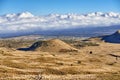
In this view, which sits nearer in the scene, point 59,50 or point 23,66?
point 23,66

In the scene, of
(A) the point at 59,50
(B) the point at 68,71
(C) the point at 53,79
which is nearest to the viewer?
(C) the point at 53,79

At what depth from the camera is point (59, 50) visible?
646 ft

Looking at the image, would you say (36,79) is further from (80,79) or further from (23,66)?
(23,66)

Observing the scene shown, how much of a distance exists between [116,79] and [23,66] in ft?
93.3

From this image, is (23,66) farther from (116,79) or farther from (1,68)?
(116,79)

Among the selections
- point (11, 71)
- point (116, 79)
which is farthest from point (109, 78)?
point (11, 71)

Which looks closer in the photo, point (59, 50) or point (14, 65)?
point (14, 65)

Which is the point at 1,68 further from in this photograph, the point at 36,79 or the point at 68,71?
the point at 36,79

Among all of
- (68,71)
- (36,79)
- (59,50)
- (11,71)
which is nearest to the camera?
(36,79)

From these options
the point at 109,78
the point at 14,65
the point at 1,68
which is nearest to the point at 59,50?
the point at 14,65

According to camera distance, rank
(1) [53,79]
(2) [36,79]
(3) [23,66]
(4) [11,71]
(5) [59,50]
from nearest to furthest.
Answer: (2) [36,79]
(1) [53,79]
(4) [11,71]
(3) [23,66]
(5) [59,50]

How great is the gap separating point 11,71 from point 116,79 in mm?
18662

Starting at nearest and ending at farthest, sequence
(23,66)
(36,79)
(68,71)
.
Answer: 1. (36,79)
2. (68,71)
3. (23,66)

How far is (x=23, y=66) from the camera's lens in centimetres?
7388
